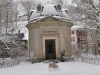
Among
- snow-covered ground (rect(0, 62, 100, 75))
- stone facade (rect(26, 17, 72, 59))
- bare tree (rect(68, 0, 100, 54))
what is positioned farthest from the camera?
stone facade (rect(26, 17, 72, 59))

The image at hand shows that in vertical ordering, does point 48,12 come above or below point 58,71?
above

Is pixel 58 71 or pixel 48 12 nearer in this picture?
pixel 58 71

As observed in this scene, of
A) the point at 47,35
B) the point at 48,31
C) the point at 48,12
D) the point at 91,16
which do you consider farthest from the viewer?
the point at 91,16

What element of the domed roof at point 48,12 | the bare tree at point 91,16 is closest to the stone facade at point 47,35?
the domed roof at point 48,12

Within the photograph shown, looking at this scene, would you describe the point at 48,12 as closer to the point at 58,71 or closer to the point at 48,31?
the point at 48,31

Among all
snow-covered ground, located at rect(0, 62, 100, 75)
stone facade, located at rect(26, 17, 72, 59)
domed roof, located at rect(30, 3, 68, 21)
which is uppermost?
domed roof, located at rect(30, 3, 68, 21)

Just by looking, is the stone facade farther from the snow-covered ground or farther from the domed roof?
the snow-covered ground

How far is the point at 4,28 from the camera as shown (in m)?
18.2

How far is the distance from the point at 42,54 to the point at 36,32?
290cm

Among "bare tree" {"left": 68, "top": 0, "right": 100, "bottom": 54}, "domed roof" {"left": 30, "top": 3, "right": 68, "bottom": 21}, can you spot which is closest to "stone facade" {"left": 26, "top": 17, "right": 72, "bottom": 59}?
"domed roof" {"left": 30, "top": 3, "right": 68, "bottom": 21}

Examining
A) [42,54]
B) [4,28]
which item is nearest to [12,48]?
[4,28]

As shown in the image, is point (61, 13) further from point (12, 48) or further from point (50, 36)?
point (12, 48)

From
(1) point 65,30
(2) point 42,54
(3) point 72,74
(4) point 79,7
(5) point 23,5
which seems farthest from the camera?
(5) point 23,5

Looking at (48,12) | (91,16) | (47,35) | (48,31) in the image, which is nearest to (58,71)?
(47,35)
